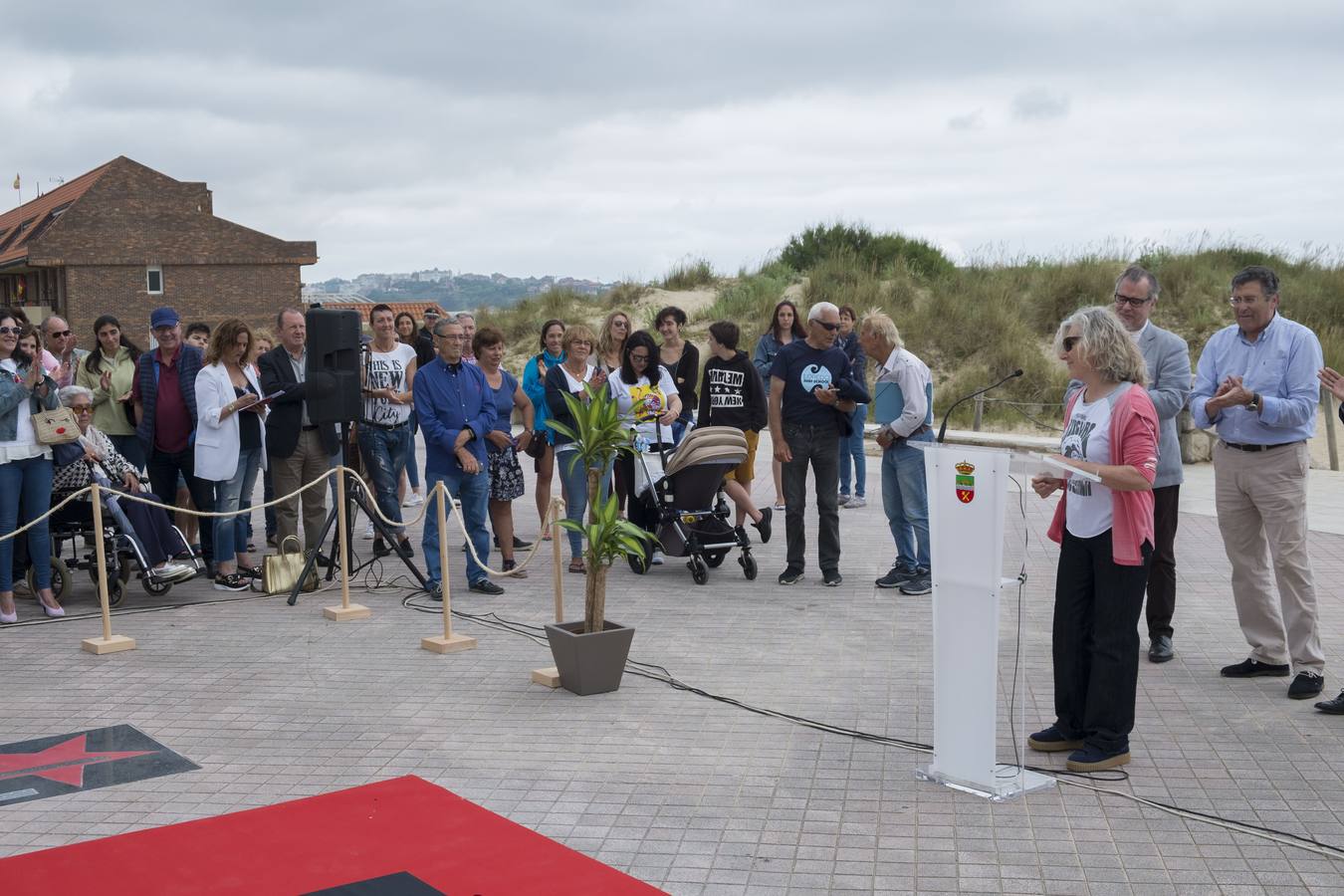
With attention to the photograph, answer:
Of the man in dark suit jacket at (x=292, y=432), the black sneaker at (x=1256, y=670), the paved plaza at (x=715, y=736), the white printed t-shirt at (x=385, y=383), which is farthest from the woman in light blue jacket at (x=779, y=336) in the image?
the black sneaker at (x=1256, y=670)

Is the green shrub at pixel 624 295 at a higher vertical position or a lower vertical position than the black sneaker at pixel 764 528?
higher

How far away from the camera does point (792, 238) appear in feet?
142

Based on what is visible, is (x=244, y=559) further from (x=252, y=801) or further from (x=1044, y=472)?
(x=1044, y=472)

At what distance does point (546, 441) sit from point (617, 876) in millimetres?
7060

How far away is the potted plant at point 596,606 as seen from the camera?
6.86 meters

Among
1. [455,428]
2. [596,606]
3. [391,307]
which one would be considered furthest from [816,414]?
[391,307]

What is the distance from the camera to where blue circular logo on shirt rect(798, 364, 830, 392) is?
9.66 meters

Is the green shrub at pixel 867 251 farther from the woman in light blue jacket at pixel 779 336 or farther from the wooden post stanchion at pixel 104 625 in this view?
the wooden post stanchion at pixel 104 625

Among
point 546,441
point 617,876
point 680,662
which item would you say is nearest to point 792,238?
point 546,441

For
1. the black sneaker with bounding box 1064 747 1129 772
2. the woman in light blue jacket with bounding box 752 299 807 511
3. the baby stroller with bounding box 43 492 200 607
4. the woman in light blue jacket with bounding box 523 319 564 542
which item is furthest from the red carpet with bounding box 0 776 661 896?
the woman in light blue jacket with bounding box 752 299 807 511

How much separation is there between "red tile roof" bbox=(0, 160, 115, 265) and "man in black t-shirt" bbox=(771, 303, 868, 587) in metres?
56.7

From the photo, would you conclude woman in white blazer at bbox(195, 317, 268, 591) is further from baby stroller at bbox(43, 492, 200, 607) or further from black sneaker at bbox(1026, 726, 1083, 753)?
black sneaker at bbox(1026, 726, 1083, 753)

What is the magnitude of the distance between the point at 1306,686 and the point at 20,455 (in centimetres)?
786

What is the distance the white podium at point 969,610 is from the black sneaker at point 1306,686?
1.97 m
